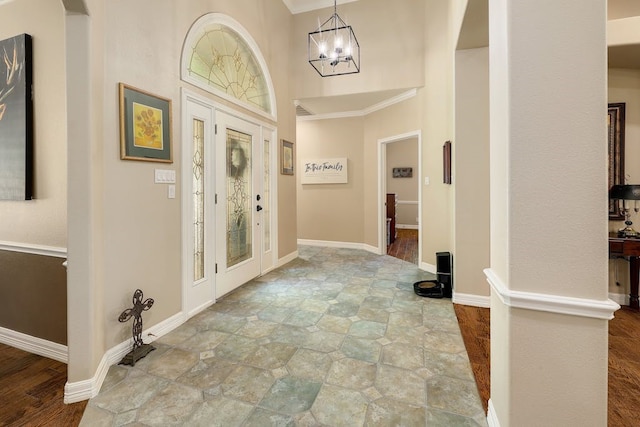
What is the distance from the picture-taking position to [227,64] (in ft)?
11.4

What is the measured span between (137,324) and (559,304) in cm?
260

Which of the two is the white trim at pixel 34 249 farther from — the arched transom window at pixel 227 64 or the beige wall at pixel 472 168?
the beige wall at pixel 472 168

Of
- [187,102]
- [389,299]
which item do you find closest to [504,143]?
[389,299]

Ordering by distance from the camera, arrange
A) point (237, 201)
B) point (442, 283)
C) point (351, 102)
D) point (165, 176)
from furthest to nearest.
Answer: point (351, 102)
point (237, 201)
point (442, 283)
point (165, 176)

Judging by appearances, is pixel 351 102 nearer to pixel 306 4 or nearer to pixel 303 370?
pixel 306 4

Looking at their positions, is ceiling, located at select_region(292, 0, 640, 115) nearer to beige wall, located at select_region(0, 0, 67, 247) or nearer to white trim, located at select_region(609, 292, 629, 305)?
white trim, located at select_region(609, 292, 629, 305)

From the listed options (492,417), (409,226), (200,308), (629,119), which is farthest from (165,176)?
(409,226)

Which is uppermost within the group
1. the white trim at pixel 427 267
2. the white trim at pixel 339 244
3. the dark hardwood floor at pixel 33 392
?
the white trim at pixel 339 244

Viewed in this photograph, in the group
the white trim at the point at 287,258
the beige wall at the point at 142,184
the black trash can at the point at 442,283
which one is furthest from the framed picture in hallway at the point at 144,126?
the black trash can at the point at 442,283

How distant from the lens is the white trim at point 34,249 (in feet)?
7.18

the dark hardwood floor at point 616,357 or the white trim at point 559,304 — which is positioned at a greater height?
the white trim at point 559,304

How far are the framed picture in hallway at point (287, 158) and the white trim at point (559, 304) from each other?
385 centimetres

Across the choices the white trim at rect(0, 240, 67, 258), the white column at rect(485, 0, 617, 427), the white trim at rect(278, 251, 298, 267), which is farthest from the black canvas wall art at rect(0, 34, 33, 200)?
the white column at rect(485, 0, 617, 427)

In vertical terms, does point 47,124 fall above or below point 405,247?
above
